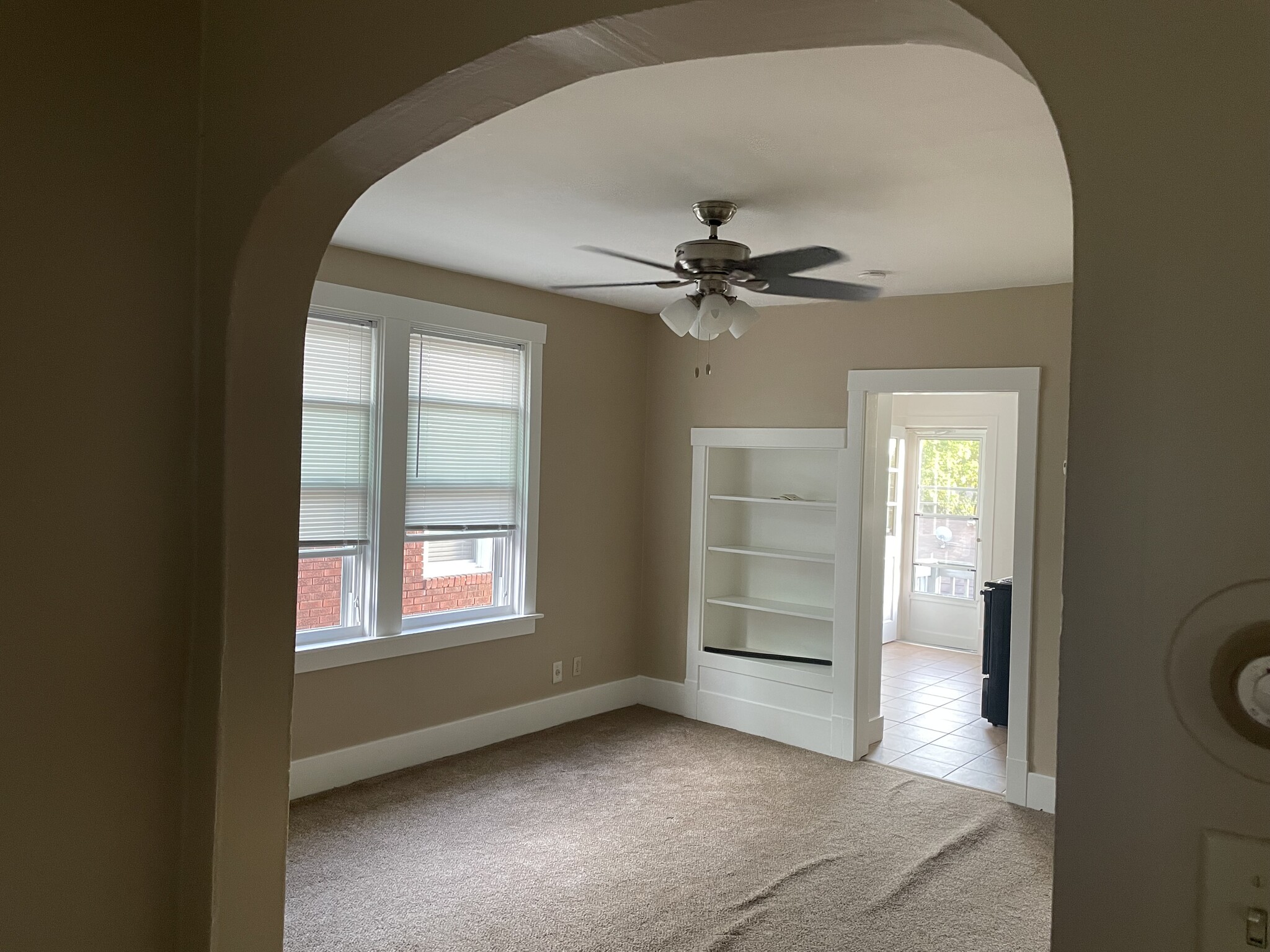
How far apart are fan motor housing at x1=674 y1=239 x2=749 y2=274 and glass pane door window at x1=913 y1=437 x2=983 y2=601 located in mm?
5990

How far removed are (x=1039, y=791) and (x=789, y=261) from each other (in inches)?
119

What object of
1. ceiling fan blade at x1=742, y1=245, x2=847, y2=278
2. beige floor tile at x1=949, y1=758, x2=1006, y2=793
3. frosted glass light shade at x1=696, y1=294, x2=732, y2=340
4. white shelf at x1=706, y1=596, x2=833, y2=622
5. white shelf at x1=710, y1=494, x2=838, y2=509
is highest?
ceiling fan blade at x1=742, y1=245, x2=847, y2=278

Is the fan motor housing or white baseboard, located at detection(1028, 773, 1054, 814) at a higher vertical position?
the fan motor housing

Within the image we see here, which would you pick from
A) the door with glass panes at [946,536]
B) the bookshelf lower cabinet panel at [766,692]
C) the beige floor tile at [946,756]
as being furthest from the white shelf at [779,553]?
the door with glass panes at [946,536]

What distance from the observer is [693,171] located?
3096 mm

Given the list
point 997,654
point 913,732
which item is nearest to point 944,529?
point 997,654

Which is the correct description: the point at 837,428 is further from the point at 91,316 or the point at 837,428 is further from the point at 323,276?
the point at 91,316

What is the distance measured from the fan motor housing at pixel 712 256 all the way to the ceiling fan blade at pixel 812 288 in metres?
0.20

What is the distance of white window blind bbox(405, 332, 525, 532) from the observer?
4.89 m

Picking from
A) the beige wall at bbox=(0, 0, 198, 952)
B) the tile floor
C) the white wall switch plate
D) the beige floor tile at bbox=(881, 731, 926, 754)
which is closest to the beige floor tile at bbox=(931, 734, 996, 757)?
the tile floor

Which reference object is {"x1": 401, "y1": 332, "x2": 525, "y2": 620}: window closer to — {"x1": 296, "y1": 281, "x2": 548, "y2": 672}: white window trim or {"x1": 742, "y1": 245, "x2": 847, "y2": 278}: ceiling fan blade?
{"x1": 296, "y1": 281, "x2": 548, "y2": 672}: white window trim

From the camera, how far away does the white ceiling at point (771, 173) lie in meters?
2.35

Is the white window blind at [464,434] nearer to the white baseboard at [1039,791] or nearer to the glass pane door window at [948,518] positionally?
the white baseboard at [1039,791]

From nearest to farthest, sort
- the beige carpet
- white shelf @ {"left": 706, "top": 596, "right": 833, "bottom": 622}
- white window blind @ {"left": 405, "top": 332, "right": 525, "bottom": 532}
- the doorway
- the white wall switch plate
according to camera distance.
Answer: the white wall switch plate
the beige carpet
white window blind @ {"left": 405, "top": 332, "right": 525, "bottom": 532}
white shelf @ {"left": 706, "top": 596, "right": 833, "bottom": 622}
the doorway
